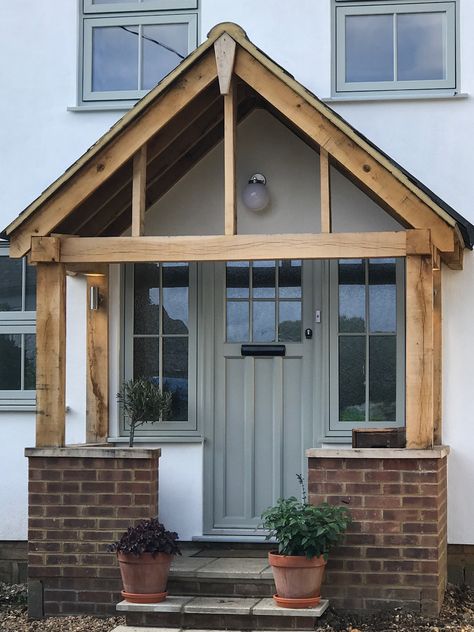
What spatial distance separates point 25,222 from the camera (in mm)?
8797

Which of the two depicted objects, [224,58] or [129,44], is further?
[129,44]

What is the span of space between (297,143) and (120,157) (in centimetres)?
189

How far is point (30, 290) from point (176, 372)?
4.91 ft

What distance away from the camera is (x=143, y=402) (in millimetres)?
9453

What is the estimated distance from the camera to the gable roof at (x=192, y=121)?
328 inches

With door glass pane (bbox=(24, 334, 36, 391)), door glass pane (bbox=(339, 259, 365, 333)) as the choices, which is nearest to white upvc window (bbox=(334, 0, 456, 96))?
door glass pane (bbox=(339, 259, 365, 333))

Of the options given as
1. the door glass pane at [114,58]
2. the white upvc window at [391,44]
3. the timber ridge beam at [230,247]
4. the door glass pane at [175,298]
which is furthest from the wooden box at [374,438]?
the door glass pane at [114,58]

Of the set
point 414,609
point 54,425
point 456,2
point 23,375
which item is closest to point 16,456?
point 23,375

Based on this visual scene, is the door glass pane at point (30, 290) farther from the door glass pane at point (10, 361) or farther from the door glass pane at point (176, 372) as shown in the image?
the door glass pane at point (176, 372)

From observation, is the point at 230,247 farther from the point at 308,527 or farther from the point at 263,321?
the point at 308,527

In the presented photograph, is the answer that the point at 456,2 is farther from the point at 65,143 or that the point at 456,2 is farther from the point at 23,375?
the point at 23,375

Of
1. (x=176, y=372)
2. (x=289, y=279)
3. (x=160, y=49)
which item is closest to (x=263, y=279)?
(x=289, y=279)

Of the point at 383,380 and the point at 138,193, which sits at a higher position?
the point at 138,193

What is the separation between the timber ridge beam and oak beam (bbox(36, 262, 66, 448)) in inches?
8.5
